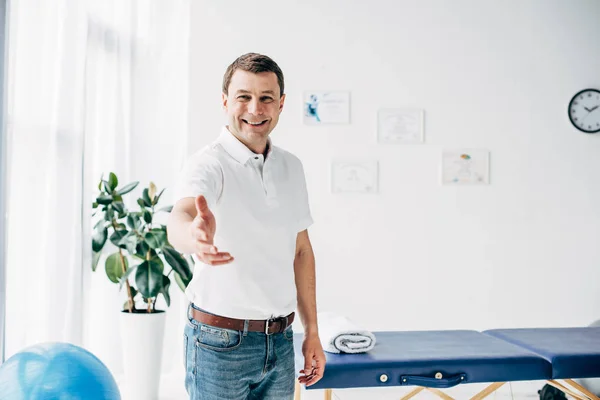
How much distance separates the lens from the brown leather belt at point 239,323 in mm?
1306

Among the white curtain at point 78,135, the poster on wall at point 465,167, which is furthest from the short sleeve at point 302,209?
the poster on wall at point 465,167

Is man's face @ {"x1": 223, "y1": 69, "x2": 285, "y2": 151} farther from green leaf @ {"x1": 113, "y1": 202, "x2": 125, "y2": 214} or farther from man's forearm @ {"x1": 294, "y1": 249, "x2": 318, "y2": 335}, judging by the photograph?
green leaf @ {"x1": 113, "y1": 202, "x2": 125, "y2": 214}

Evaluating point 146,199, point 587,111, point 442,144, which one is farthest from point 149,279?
point 587,111

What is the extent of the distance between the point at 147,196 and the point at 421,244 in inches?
63.3

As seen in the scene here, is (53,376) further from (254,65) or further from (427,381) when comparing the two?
(427,381)

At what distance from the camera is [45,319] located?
2439mm

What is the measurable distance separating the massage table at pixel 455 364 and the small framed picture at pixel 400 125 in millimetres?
1415

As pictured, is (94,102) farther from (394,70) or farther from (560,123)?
(560,123)

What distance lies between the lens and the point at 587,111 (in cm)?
352

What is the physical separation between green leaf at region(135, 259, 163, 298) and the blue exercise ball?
1252 mm

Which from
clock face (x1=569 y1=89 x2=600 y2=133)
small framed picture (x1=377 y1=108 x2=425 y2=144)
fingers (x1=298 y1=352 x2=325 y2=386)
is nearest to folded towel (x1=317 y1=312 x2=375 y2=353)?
fingers (x1=298 y1=352 x2=325 y2=386)

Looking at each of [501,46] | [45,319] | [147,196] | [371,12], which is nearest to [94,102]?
[147,196]

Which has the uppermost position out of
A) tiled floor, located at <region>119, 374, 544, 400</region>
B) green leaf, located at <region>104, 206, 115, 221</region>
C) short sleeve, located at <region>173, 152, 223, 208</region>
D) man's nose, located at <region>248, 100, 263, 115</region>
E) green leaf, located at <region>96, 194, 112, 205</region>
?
man's nose, located at <region>248, 100, 263, 115</region>

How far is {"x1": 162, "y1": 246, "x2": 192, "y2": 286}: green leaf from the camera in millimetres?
3002
